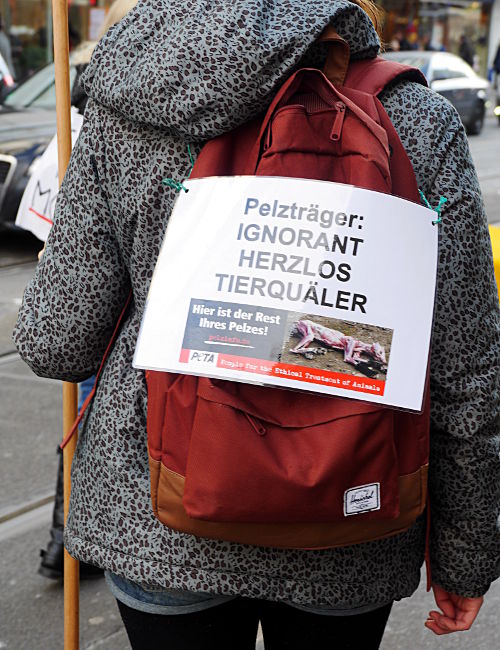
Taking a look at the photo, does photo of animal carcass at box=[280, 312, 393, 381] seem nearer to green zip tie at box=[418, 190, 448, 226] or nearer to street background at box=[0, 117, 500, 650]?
green zip tie at box=[418, 190, 448, 226]

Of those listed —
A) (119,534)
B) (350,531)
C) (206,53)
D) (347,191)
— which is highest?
(206,53)

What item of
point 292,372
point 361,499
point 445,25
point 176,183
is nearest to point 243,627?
point 361,499

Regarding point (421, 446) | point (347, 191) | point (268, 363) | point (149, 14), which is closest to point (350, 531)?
point (421, 446)

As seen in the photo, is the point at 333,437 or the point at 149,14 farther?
the point at 149,14

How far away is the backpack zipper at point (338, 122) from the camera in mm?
1350

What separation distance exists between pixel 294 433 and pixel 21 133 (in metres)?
7.82

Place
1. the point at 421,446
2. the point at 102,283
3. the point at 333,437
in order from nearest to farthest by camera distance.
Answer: the point at 333,437 < the point at 421,446 < the point at 102,283

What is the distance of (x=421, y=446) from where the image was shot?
1.44m

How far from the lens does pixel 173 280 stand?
139 centimetres

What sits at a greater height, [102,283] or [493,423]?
[102,283]

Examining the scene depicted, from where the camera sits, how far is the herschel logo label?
1349mm

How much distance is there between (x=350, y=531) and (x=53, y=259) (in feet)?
2.03

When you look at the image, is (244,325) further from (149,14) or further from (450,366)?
(149,14)

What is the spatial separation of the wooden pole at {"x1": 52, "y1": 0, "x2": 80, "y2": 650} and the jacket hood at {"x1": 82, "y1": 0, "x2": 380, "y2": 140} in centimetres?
55
